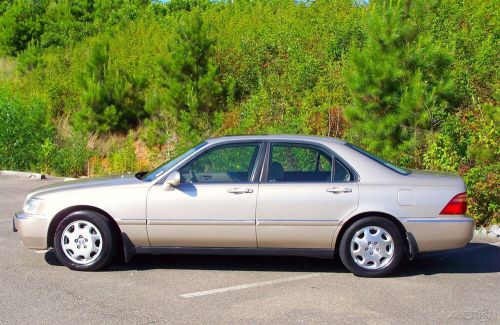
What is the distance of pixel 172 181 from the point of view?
7.21 metres

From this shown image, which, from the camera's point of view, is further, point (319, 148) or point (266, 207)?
point (319, 148)

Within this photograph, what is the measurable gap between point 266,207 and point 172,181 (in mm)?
1038

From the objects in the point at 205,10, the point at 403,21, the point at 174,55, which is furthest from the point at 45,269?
the point at 205,10

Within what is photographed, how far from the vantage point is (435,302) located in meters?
6.36

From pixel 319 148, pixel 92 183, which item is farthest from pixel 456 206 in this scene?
pixel 92 183

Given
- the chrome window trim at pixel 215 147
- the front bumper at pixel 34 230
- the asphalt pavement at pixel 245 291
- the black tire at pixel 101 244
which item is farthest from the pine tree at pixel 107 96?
the chrome window trim at pixel 215 147

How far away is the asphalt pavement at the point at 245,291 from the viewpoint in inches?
233

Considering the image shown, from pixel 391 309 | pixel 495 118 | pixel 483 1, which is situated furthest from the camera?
pixel 483 1

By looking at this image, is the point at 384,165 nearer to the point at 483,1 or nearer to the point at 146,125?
the point at 483,1

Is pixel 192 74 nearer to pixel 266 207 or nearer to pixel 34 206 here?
pixel 34 206

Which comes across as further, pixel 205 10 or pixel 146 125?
pixel 205 10

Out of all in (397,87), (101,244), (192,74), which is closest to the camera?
(101,244)

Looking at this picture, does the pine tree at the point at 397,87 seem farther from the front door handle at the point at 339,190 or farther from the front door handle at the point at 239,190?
the front door handle at the point at 239,190

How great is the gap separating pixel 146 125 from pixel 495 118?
35.7 ft
